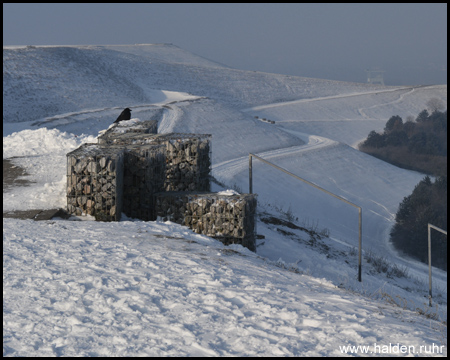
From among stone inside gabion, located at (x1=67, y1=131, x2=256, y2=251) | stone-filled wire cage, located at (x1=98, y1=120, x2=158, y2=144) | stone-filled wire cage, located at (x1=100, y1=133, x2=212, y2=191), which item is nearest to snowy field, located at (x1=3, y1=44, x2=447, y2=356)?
stone inside gabion, located at (x1=67, y1=131, x2=256, y2=251)

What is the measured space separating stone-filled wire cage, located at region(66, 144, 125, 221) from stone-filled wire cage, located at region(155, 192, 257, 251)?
0.94m

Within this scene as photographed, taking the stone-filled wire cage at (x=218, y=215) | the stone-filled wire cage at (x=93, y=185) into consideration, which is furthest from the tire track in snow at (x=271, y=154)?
the stone-filled wire cage at (x=93, y=185)

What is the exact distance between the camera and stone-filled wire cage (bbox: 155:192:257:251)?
9.95 meters

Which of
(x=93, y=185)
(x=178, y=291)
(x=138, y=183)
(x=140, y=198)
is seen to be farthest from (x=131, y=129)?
(x=178, y=291)

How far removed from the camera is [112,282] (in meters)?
6.36

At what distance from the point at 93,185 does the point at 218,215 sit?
223 cm

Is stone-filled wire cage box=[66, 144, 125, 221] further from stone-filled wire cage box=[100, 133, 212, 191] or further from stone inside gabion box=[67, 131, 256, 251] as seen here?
stone-filled wire cage box=[100, 133, 212, 191]

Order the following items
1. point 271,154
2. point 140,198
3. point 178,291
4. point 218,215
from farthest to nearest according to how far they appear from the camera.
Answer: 1. point 271,154
2. point 140,198
3. point 218,215
4. point 178,291

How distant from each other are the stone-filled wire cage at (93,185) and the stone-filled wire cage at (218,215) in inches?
37.1

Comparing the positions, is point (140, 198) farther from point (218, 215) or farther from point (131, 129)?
point (131, 129)

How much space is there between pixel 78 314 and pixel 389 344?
284 centimetres

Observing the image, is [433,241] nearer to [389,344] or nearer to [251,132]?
[251,132]

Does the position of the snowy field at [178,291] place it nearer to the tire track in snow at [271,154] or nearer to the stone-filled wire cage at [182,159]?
the stone-filled wire cage at [182,159]

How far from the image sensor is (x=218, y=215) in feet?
33.0
